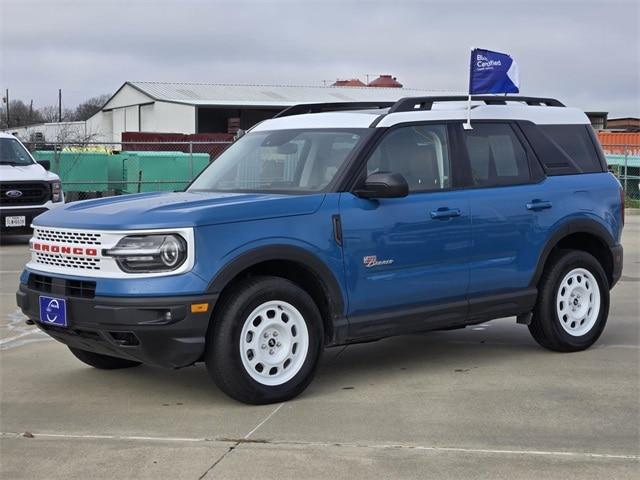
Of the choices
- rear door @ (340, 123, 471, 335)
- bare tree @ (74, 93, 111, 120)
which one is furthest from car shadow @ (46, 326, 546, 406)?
bare tree @ (74, 93, 111, 120)

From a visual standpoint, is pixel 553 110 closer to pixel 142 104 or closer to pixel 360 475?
pixel 360 475

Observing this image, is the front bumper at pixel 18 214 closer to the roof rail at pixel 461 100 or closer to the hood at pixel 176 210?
the hood at pixel 176 210

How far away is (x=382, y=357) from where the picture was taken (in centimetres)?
745

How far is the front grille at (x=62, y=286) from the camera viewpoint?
18.7 feet

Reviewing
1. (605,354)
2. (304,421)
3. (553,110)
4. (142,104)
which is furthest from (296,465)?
(142,104)

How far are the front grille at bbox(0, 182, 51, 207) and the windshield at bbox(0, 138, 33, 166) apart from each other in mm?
598

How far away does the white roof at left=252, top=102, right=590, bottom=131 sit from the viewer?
671 centimetres

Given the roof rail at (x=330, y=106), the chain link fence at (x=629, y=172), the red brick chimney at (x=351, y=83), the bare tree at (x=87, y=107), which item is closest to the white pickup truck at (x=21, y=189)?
the roof rail at (x=330, y=106)

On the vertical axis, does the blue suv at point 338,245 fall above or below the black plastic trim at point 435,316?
above

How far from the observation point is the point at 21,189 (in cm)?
1686

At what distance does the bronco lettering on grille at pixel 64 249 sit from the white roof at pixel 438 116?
202 centimetres

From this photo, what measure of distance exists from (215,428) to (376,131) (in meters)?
2.37

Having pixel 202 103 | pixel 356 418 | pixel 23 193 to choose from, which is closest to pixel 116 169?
pixel 23 193

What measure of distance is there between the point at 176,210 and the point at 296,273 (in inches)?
36.5
